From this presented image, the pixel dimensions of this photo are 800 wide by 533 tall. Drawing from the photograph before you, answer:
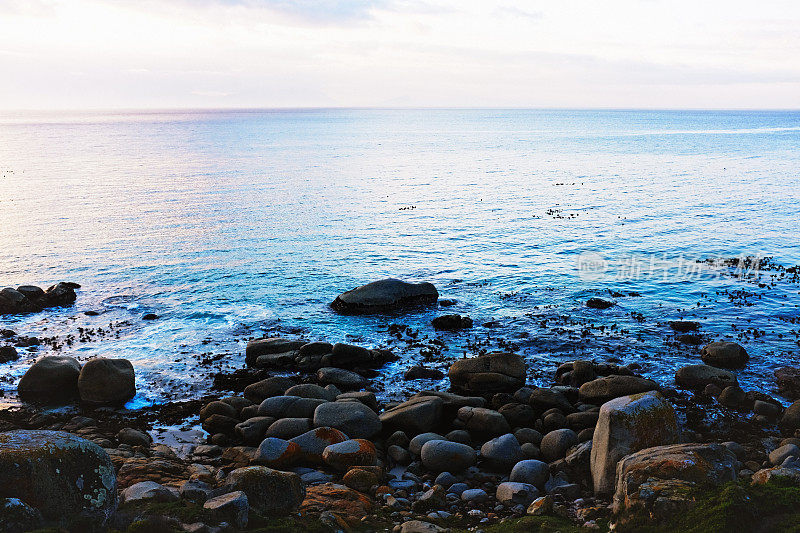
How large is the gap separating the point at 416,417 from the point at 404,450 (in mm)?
1574

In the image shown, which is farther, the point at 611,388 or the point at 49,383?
the point at 49,383

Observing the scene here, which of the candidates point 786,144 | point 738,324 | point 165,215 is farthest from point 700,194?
point 786,144

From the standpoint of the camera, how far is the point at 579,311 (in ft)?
98.7

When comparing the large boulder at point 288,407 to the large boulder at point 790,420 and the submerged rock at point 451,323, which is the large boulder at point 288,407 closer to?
the submerged rock at point 451,323

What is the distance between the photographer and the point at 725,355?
75.7ft

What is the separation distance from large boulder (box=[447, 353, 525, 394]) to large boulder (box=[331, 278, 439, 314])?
31.1 feet

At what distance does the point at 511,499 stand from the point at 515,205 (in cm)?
5199

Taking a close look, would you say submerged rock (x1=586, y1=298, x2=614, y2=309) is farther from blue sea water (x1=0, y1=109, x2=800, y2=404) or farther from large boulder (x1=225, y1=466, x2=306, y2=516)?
large boulder (x1=225, y1=466, x2=306, y2=516)

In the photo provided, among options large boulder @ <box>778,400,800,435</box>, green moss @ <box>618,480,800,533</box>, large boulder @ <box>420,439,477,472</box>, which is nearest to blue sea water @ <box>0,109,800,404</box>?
large boulder @ <box>778,400,800,435</box>

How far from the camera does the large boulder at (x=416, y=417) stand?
18.2 metres

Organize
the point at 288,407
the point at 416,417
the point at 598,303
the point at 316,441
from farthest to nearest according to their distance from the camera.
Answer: the point at 598,303 < the point at 288,407 < the point at 416,417 < the point at 316,441

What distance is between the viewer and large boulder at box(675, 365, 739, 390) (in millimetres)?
20906

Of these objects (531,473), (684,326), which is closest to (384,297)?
(684,326)

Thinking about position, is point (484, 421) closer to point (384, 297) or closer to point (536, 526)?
point (536, 526)
